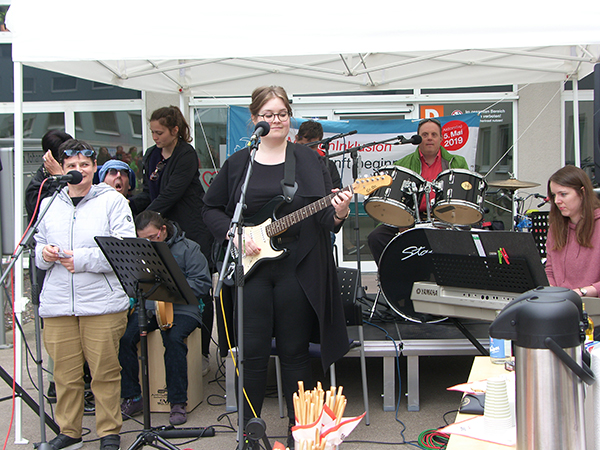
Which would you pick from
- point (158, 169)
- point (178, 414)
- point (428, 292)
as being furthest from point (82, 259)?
point (428, 292)

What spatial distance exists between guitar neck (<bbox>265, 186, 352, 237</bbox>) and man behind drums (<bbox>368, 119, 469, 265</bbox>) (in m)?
2.40

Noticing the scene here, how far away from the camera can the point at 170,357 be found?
368 cm

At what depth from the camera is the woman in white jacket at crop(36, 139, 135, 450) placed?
3084 millimetres

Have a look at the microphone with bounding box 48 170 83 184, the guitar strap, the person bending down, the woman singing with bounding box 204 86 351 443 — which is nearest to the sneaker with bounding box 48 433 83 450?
the person bending down

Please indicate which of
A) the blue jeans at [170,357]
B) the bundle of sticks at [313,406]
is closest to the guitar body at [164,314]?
the blue jeans at [170,357]

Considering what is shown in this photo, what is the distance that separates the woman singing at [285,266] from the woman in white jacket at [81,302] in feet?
2.49

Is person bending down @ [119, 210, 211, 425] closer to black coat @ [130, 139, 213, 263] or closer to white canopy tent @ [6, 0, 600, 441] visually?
black coat @ [130, 139, 213, 263]

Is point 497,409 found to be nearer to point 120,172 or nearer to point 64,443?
point 64,443

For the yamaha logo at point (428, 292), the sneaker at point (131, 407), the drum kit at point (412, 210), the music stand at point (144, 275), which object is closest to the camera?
the music stand at point (144, 275)

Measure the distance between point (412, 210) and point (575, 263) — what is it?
1442 millimetres

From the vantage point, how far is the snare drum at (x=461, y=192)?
4.41m

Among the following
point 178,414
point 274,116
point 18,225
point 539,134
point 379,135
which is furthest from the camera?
point 539,134

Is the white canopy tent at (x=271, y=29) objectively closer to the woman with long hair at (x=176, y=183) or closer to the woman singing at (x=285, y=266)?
the woman singing at (x=285, y=266)

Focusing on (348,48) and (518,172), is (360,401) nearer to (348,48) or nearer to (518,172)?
(348,48)
